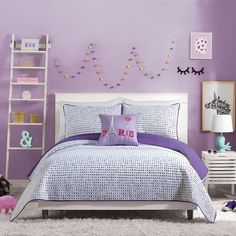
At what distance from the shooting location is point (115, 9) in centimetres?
562

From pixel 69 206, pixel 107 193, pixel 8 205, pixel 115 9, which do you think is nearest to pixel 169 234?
pixel 107 193

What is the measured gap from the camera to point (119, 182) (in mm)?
3709

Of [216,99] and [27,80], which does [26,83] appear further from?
[216,99]

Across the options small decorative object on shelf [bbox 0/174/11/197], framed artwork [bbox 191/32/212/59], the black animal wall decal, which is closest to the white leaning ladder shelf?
small decorative object on shelf [bbox 0/174/11/197]

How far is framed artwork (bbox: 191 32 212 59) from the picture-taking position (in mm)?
5633

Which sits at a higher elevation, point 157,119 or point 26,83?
point 26,83

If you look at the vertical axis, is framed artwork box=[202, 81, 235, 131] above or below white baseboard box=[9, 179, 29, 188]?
above

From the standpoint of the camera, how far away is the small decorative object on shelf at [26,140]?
5.48 metres

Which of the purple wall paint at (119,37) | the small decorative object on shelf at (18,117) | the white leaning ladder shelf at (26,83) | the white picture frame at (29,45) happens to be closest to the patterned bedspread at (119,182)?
the white leaning ladder shelf at (26,83)

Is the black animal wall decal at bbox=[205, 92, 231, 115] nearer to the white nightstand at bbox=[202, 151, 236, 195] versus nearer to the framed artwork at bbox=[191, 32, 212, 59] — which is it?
the framed artwork at bbox=[191, 32, 212, 59]

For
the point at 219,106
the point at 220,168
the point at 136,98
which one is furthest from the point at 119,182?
the point at 219,106

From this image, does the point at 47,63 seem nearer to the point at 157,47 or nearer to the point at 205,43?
the point at 157,47

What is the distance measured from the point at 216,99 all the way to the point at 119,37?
4.37 feet

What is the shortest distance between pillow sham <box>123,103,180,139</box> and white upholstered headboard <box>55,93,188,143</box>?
0.37 metres
